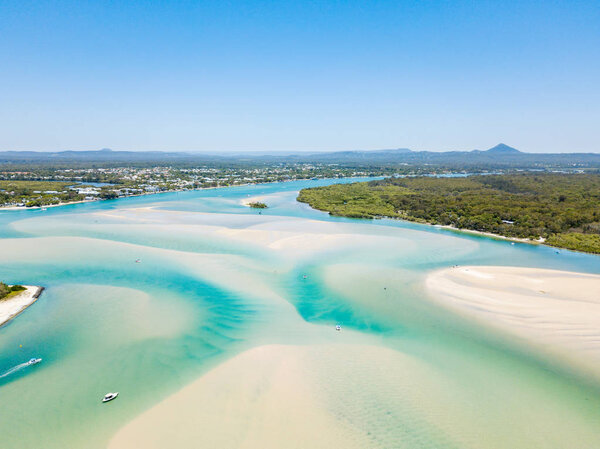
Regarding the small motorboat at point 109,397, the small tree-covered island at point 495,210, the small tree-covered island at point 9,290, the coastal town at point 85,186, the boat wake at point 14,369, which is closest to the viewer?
the small motorboat at point 109,397

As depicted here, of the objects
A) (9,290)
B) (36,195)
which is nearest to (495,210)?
(9,290)

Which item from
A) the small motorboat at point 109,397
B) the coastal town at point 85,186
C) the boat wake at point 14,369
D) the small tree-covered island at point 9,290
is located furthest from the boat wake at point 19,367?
the coastal town at point 85,186

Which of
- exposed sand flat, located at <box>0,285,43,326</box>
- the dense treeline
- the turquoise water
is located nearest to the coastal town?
the dense treeline

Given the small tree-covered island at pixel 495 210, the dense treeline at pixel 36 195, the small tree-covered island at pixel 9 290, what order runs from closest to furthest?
1. the small tree-covered island at pixel 9 290
2. the small tree-covered island at pixel 495 210
3. the dense treeline at pixel 36 195

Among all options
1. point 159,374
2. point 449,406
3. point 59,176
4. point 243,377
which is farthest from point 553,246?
point 59,176

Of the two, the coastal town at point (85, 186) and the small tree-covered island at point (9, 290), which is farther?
the coastal town at point (85, 186)

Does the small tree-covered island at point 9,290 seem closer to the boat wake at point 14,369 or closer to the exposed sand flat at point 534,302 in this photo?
the boat wake at point 14,369

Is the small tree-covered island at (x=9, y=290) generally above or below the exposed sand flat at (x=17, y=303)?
above
